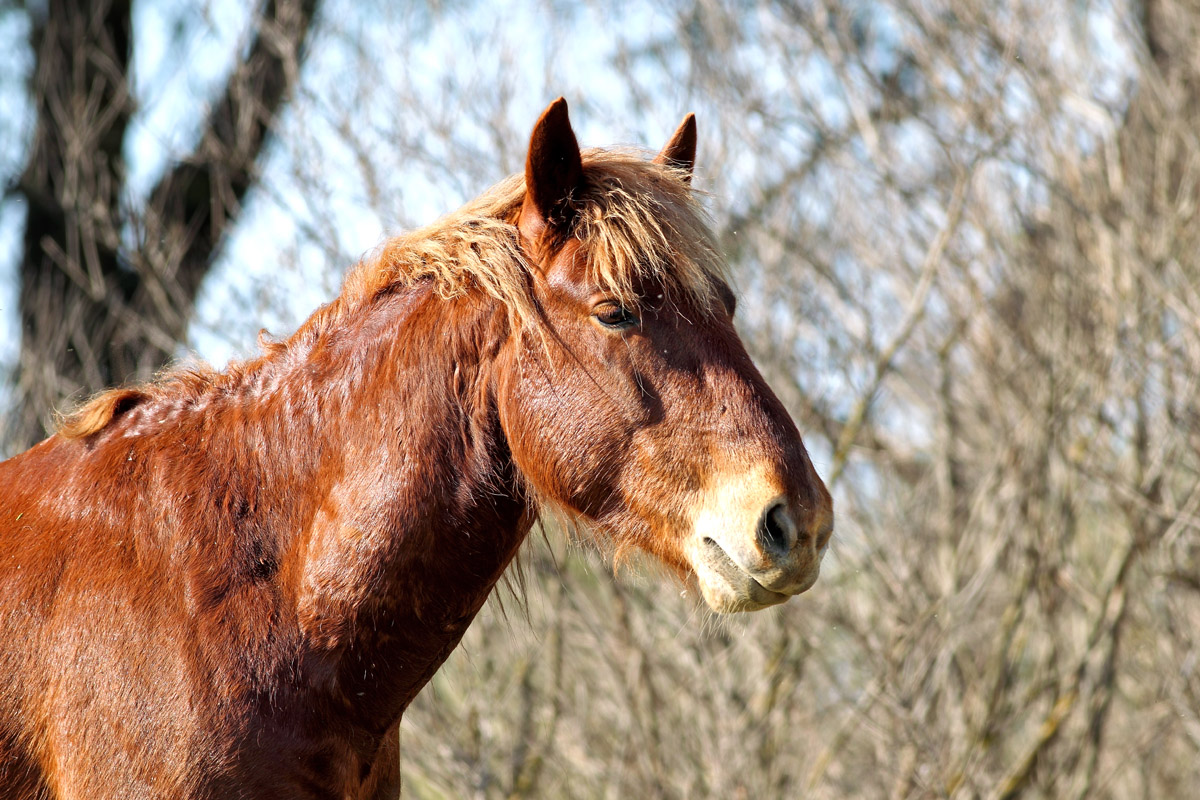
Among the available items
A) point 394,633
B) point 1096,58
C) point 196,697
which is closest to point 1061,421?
point 1096,58

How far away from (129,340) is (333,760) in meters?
5.50

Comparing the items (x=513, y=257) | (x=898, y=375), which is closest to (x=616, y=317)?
(x=513, y=257)

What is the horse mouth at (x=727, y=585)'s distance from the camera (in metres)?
2.25

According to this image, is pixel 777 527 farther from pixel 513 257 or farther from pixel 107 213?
pixel 107 213

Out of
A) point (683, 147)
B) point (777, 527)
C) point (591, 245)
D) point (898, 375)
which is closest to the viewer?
point (777, 527)

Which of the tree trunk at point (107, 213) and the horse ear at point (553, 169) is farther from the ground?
the horse ear at point (553, 169)

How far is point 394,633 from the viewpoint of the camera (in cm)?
237

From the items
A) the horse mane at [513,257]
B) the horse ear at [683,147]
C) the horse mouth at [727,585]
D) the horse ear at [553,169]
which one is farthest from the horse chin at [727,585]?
the horse ear at [683,147]

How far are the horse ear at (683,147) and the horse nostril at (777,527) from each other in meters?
1.13

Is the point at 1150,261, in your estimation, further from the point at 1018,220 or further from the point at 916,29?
the point at 916,29

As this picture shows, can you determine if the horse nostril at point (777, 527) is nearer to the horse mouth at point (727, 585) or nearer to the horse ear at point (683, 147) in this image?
the horse mouth at point (727, 585)

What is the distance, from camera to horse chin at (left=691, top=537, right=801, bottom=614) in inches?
88.6

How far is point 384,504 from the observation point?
2328 millimetres

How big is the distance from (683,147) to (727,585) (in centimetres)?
132
